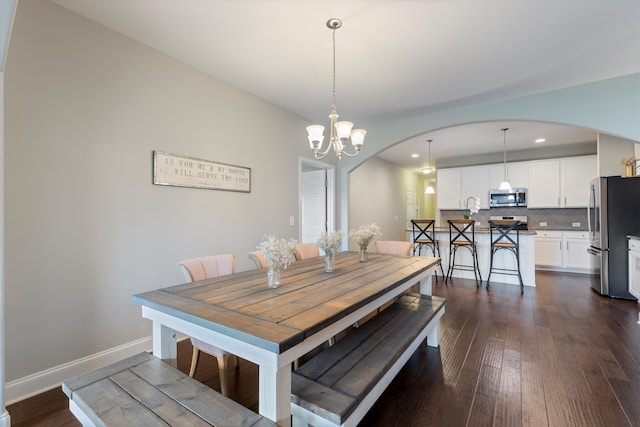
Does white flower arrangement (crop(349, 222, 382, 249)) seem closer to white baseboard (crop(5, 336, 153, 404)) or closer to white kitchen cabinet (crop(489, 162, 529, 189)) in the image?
white baseboard (crop(5, 336, 153, 404))

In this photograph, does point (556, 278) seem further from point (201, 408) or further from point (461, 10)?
point (201, 408)

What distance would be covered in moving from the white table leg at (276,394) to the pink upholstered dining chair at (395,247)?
93.1 inches

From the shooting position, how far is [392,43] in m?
2.44

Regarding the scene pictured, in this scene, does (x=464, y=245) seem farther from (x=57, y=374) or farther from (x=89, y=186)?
(x=57, y=374)

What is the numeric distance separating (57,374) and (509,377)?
3226mm

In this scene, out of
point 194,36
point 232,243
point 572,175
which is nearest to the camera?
point 194,36

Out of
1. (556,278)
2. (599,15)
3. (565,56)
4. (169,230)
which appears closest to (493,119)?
(565,56)

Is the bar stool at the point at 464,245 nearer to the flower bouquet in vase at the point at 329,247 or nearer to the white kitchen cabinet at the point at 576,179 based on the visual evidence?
the white kitchen cabinet at the point at 576,179

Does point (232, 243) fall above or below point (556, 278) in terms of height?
above

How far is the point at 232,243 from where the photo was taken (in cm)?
321

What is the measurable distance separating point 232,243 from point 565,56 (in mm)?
3836

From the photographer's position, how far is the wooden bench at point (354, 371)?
3.76ft

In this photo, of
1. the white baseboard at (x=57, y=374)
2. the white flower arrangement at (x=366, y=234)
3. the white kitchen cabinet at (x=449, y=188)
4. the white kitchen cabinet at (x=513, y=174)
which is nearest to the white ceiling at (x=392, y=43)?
the white flower arrangement at (x=366, y=234)

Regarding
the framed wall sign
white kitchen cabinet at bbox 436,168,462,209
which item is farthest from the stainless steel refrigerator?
the framed wall sign
